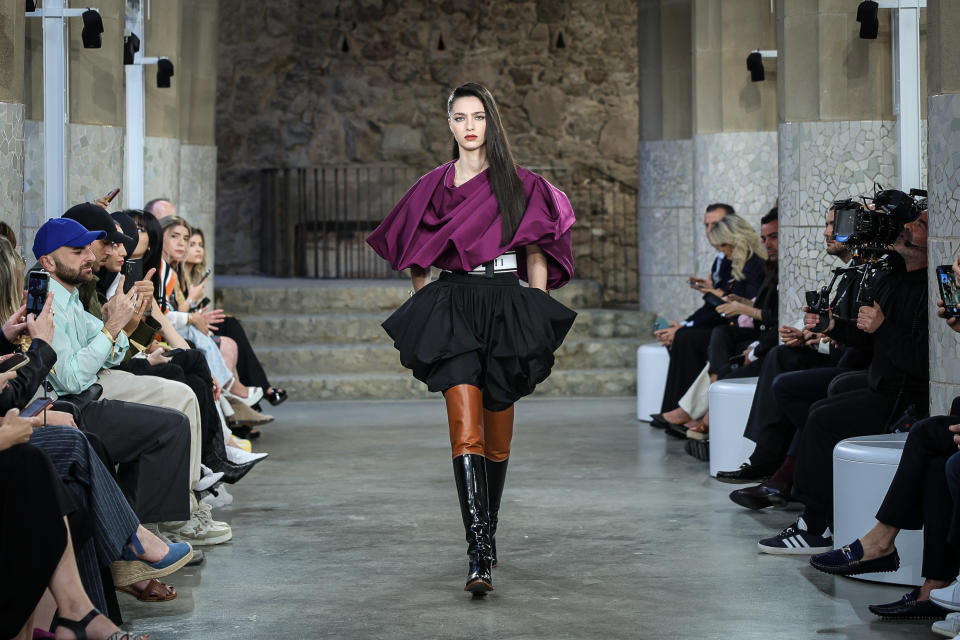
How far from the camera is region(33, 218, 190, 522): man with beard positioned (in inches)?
168

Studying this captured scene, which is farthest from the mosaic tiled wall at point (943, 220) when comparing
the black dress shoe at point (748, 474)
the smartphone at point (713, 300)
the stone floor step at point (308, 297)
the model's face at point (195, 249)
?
the stone floor step at point (308, 297)

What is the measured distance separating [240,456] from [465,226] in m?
1.72

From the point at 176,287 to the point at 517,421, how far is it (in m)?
2.51

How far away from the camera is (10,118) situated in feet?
16.5

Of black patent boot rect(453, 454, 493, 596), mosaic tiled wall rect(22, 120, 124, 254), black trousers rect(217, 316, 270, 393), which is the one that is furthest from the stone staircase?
black patent boot rect(453, 454, 493, 596)

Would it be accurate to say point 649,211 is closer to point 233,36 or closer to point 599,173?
point 599,173

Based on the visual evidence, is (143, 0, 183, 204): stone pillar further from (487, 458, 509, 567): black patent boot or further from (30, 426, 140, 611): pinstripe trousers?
(30, 426, 140, 611): pinstripe trousers

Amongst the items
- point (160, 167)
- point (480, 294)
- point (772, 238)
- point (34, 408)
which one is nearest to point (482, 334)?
point (480, 294)

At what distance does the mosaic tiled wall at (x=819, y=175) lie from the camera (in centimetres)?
652

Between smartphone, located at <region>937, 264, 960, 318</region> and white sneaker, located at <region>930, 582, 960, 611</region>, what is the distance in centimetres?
70

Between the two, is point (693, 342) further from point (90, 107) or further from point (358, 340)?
point (358, 340)

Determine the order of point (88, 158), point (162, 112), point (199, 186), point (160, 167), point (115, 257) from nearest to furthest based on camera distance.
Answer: point (115, 257), point (88, 158), point (160, 167), point (162, 112), point (199, 186)

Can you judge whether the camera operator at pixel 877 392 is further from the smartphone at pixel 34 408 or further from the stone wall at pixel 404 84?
the stone wall at pixel 404 84

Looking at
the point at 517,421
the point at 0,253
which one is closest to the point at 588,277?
the point at 517,421
